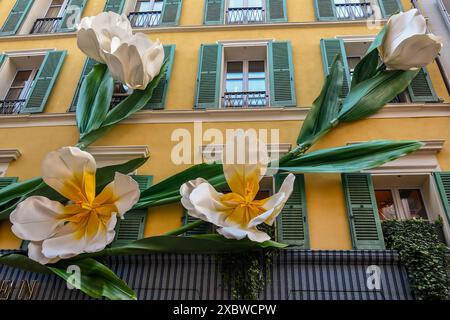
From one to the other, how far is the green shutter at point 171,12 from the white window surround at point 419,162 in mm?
4765

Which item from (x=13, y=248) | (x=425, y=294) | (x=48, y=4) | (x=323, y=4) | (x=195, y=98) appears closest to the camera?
(x=425, y=294)

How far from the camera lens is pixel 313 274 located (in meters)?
4.38

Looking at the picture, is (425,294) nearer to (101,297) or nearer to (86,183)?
(101,297)

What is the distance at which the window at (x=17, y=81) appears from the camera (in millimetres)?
6776

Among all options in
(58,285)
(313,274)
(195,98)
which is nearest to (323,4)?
(195,98)

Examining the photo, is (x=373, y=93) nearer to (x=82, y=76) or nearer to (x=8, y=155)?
(x=82, y=76)

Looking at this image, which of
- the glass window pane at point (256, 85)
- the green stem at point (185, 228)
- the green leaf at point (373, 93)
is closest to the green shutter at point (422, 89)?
the green leaf at point (373, 93)

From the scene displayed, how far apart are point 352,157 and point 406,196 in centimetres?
109

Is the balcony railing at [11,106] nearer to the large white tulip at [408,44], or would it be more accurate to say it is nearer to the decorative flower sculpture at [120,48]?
the decorative flower sculpture at [120,48]

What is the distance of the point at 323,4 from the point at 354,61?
1.41 metres

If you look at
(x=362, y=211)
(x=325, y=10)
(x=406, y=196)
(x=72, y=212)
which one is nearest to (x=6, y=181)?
(x=72, y=212)

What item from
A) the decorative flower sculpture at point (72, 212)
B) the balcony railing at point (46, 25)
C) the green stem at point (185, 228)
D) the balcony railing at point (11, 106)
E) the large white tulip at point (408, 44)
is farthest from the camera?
the balcony railing at point (46, 25)

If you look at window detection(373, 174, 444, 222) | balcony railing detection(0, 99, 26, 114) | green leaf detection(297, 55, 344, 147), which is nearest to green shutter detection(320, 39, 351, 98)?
green leaf detection(297, 55, 344, 147)

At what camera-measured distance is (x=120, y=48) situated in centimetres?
551
